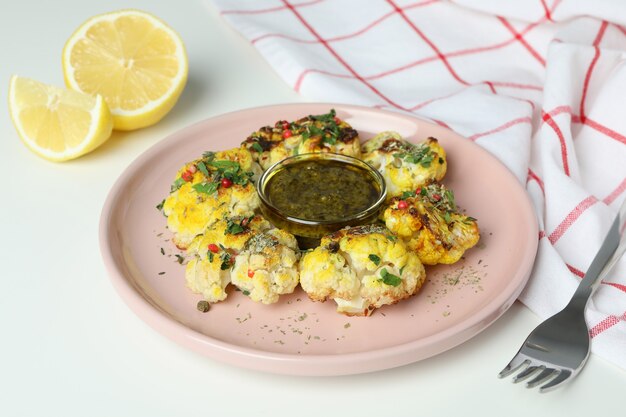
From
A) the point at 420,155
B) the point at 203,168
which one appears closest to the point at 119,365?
the point at 203,168

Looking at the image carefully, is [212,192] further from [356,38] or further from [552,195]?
[356,38]

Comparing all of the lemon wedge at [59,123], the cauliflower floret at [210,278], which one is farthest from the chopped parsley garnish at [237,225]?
the lemon wedge at [59,123]

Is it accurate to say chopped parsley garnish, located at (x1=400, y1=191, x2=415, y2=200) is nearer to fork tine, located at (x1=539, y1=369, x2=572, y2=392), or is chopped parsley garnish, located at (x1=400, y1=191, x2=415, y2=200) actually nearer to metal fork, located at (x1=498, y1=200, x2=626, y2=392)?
metal fork, located at (x1=498, y1=200, x2=626, y2=392)

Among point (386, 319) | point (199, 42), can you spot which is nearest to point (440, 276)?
point (386, 319)

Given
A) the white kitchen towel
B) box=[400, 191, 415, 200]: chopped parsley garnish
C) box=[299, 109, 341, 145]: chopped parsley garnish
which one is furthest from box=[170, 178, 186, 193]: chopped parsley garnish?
the white kitchen towel

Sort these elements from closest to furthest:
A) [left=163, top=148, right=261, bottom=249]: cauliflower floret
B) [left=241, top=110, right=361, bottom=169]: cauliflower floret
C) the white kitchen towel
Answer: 1. [left=163, top=148, right=261, bottom=249]: cauliflower floret
2. the white kitchen towel
3. [left=241, top=110, right=361, bottom=169]: cauliflower floret
